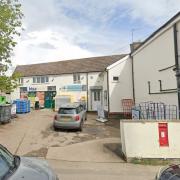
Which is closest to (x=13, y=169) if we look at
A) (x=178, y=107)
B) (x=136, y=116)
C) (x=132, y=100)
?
(x=178, y=107)

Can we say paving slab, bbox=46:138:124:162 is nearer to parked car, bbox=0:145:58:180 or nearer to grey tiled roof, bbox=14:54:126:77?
parked car, bbox=0:145:58:180

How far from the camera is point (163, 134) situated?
11.6m

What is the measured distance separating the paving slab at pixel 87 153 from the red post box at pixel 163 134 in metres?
1.66

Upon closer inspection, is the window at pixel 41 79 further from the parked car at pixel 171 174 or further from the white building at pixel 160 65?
the parked car at pixel 171 174

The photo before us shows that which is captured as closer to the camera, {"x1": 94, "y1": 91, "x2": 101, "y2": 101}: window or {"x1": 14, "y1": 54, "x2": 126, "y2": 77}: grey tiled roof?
{"x1": 94, "y1": 91, "x2": 101, "y2": 101}: window

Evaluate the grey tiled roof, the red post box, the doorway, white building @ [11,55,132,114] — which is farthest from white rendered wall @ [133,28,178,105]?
the grey tiled roof

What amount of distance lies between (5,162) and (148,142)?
7181 millimetres

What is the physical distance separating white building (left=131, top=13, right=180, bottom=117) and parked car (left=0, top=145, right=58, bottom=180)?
12.8m

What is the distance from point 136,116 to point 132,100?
607 centimetres

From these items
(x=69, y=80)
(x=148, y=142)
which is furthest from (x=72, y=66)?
(x=148, y=142)

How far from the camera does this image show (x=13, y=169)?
5.08 m

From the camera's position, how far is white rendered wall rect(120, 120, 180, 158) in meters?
11.6

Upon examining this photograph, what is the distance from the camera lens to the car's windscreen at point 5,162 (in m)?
4.86

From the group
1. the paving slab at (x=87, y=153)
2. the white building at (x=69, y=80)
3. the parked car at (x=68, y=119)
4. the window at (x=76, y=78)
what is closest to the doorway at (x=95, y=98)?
the white building at (x=69, y=80)
